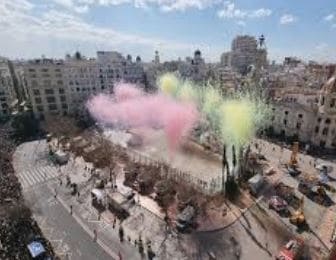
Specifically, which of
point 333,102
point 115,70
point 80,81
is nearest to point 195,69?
point 115,70

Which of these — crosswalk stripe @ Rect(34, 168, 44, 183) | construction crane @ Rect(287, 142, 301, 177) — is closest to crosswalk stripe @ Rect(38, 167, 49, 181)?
crosswalk stripe @ Rect(34, 168, 44, 183)

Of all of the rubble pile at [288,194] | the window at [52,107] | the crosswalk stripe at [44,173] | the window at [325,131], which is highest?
the window at [52,107]

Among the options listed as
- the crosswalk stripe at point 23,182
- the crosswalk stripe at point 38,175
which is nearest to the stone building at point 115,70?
the crosswalk stripe at point 38,175

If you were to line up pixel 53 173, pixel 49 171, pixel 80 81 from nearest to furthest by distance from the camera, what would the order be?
pixel 53 173 → pixel 49 171 → pixel 80 81

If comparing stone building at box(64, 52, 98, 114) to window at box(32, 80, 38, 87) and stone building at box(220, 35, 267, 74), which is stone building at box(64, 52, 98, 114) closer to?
window at box(32, 80, 38, 87)

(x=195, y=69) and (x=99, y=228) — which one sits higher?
(x=195, y=69)

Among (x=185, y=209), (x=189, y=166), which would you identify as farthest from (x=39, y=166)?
(x=185, y=209)

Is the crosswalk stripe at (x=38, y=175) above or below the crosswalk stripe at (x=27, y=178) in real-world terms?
above

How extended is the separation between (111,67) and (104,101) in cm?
1809

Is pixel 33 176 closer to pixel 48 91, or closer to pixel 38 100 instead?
pixel 38 100

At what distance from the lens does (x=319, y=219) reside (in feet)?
136

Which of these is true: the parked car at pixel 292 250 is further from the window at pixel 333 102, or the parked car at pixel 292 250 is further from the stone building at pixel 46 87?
the stone building at pixel 46 87

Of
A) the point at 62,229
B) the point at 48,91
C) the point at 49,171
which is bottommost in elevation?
the point at 62,229

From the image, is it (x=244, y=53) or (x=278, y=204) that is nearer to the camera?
(x=278, y=204)
